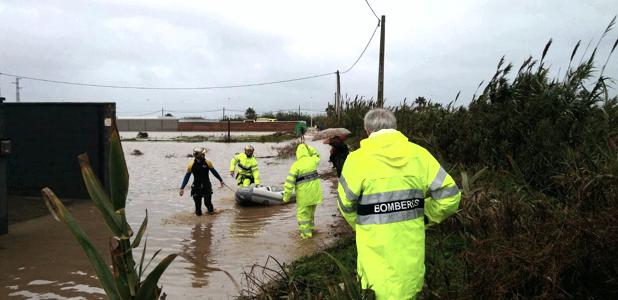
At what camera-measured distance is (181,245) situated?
8406 mm

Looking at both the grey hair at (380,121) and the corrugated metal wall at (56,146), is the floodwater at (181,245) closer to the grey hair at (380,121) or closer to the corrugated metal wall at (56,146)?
the corrugated metal wall at (56,146)

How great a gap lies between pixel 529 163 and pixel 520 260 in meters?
3.35

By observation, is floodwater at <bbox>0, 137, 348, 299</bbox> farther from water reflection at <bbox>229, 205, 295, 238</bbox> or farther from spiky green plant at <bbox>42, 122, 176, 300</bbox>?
spiky green plant at <bbox>42, 122, 176, 300</bbox>

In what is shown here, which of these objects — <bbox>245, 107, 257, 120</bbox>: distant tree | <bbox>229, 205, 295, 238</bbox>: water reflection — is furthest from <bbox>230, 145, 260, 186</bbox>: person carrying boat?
<bbox>245, 107, 257, 120</bbox>: distant tree

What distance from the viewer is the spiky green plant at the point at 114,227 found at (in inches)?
65.9

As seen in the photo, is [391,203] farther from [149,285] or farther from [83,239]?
[83,239]

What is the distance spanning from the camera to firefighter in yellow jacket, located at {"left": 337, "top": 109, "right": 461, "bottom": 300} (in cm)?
278

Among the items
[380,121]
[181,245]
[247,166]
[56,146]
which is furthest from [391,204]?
[56,146]

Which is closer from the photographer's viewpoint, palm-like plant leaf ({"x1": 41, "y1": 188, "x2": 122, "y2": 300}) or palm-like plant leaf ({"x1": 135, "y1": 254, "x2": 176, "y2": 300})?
palm-like plant leaf ({"x1": 41, "y1": 188, "x2": 122, "y2": 300})

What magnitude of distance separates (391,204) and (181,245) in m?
6.26

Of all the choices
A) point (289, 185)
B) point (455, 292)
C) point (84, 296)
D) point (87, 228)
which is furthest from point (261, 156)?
point (455, 292)

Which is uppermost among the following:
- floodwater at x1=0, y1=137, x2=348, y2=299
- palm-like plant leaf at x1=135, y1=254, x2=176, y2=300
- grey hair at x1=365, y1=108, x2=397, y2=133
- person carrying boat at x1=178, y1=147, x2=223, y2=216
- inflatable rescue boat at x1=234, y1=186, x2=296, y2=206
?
grey hair at x1=365, y1=108, x2=397, y2=133

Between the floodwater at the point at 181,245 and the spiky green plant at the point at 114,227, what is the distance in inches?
56.8

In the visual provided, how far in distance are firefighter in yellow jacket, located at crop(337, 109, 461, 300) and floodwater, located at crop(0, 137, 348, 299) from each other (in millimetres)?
937
